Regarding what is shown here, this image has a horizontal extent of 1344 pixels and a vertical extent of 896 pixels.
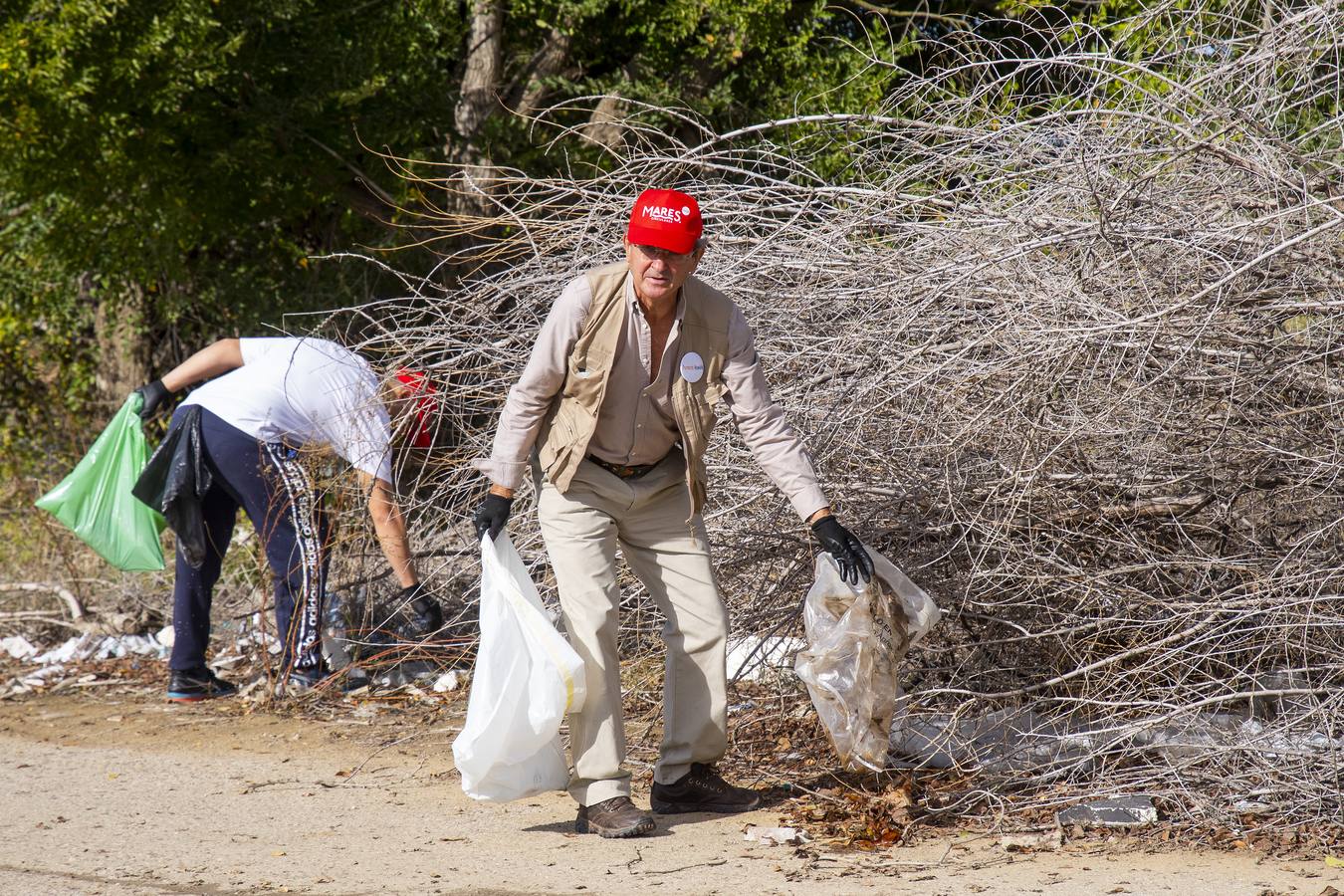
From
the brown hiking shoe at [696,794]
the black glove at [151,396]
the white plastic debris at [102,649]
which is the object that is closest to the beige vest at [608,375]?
the brown hiking shoe at [696,794]

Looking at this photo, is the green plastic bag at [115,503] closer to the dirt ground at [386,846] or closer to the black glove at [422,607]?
the dirt ground at [386,846]

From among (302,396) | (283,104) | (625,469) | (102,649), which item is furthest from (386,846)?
(283,104)

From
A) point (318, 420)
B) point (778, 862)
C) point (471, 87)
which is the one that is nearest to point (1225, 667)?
point (778, 862)

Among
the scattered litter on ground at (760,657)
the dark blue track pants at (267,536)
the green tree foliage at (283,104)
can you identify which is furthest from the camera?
the green tree foliage at (283,104)

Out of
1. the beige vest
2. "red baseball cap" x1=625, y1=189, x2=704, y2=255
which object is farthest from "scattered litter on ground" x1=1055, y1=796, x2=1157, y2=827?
"red baseball cap" x1=625, y1=189, x2=704, y2=255

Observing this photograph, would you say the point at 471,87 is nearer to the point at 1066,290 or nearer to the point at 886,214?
the point at 886,214

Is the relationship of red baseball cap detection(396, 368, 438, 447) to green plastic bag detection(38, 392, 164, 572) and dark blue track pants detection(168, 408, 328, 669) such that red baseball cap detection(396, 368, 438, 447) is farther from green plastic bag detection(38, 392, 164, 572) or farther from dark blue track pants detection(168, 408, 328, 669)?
green plastic bag detection(38, 392, 164, 572)

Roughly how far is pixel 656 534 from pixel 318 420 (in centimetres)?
221

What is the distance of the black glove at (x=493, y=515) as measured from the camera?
4.04m

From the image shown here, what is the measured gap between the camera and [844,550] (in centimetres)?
396

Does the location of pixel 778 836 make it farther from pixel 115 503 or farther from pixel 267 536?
pixel 115 503

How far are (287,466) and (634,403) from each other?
2317mm

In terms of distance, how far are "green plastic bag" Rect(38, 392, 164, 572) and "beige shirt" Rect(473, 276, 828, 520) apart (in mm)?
2793

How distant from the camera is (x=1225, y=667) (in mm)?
4277
